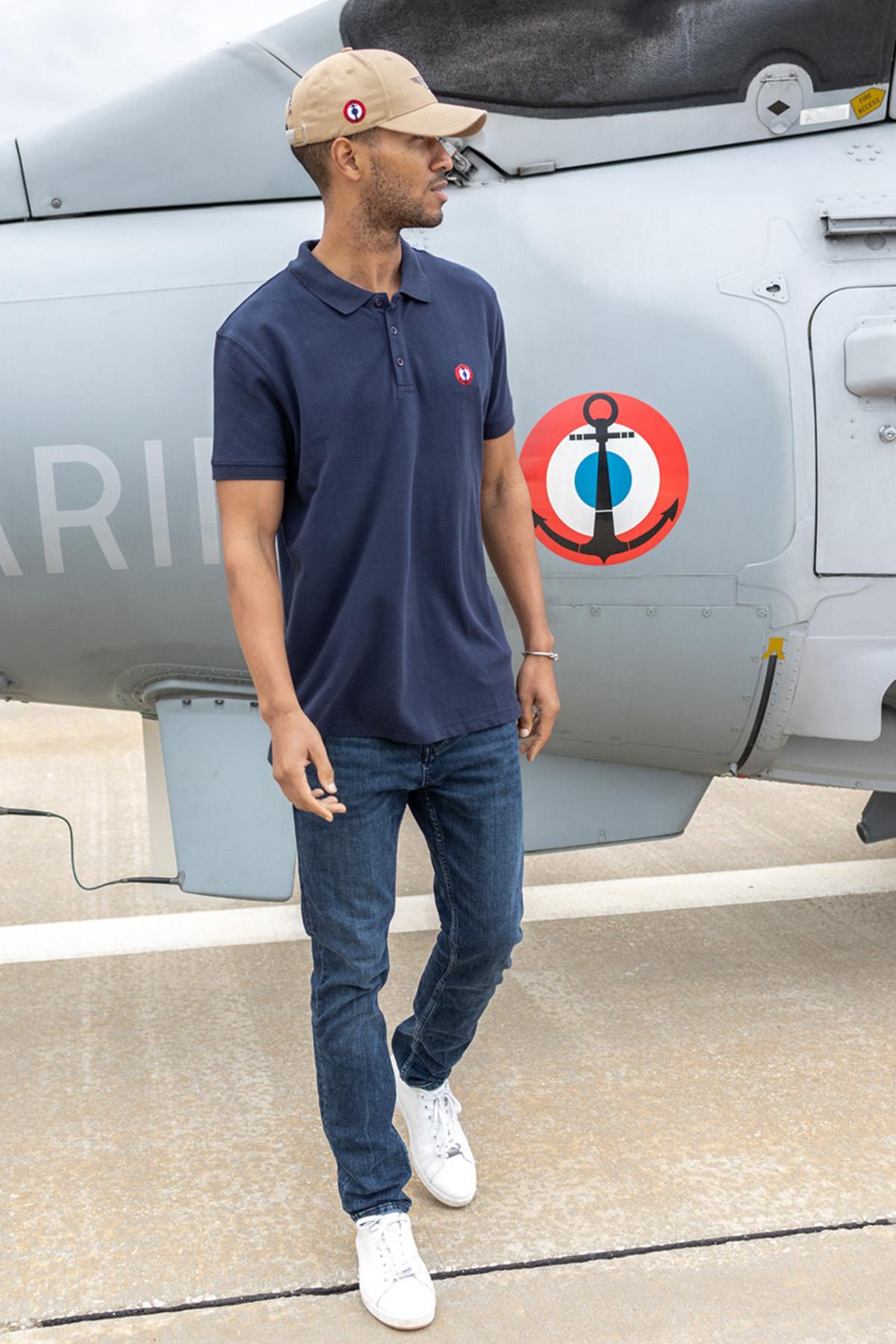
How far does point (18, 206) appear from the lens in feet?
9.27

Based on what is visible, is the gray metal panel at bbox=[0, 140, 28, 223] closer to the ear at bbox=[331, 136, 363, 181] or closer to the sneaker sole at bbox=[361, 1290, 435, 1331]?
the ear at bbox=[331, 136, 363, 181]

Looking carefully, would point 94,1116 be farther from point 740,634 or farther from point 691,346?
point 691,346

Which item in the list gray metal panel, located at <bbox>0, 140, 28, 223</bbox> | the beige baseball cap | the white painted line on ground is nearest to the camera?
the beige baseball cap

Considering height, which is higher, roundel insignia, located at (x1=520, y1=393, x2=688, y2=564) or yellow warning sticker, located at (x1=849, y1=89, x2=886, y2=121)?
yellow warning sticker, located at (x1=849, y1=89, x2=886, y2=121)

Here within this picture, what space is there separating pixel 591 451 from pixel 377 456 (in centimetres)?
95

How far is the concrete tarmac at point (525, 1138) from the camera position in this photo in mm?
2076

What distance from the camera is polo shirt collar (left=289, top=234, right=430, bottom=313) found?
1.88 metres

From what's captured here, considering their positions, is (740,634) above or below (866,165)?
below

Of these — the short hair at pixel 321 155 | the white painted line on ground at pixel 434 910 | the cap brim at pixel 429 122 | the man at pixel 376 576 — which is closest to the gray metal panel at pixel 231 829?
the man at pixel 376 576

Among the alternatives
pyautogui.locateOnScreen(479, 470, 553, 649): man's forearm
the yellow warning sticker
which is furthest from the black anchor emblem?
the yellow warning sticker

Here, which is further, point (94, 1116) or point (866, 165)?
point (866, 165)

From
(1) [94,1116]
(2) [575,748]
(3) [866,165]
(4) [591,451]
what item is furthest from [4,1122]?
(3) [866,165]

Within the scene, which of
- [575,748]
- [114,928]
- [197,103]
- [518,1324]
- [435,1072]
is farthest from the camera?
[114,928]

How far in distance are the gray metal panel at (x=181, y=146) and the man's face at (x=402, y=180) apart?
106 centimetres
